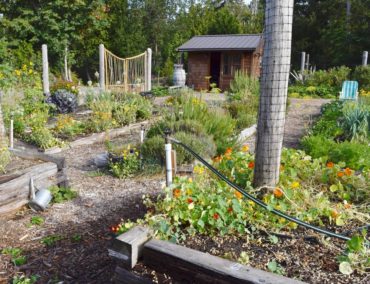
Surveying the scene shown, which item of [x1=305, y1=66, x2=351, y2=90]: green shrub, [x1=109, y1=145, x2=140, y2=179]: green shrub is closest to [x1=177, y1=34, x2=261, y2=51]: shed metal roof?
[x1=305, y1=66, x2=351, y2=90]: green shrub

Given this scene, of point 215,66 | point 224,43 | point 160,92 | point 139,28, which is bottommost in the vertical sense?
point 160,92

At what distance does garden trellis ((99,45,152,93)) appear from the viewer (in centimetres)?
1203

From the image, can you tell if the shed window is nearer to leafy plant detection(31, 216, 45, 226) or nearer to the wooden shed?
the wooden shed

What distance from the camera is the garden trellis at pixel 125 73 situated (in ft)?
39.5

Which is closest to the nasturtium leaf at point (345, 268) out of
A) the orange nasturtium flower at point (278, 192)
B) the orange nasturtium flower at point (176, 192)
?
the orange nasturtium flower at point (278, 192)

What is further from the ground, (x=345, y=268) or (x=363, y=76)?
(x=363, y=76)

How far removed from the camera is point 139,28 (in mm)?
27141

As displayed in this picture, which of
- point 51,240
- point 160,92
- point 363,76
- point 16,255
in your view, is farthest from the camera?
point 363,76

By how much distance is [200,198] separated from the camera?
2611mm

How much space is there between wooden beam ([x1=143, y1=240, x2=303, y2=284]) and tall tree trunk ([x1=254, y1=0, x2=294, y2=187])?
0.92 metres

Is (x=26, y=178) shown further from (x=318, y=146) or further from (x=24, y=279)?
(x=318, y=146)

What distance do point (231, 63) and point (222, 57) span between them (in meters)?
0.58

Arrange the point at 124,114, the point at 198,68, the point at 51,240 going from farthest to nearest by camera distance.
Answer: the point at 198,68 → the point at 124,114 → the point at 51,240

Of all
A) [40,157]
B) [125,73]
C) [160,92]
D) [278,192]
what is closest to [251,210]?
[278,192]
